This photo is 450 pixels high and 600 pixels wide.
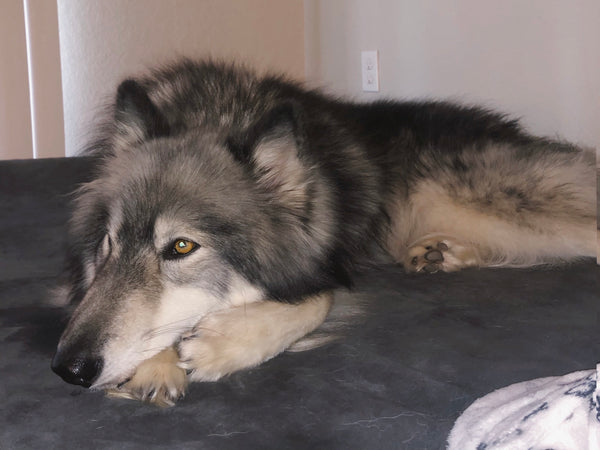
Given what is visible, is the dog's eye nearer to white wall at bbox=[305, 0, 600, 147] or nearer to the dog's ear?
the dog's ear

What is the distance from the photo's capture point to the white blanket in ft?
3.61

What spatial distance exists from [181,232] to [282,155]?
1.18 ft

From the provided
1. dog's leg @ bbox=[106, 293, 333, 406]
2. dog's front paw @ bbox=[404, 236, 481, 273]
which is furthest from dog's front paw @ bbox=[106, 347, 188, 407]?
dog's front paw @ bbox=[404, 236, 481, 273]

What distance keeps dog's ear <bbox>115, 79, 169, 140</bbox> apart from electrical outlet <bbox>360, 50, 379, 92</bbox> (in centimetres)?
227

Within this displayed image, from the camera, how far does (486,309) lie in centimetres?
197

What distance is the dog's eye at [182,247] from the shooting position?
5.62 ft

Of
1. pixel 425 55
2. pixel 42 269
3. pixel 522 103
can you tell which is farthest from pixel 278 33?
pixel 42 269

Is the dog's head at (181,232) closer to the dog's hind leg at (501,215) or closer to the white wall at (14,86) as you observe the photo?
Answer: the dog's hind leg at (501,215)

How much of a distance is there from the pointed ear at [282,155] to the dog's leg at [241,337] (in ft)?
1.04

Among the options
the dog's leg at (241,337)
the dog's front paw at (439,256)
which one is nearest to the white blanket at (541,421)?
the dog's leg at (241,337)

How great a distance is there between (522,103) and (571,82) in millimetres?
292

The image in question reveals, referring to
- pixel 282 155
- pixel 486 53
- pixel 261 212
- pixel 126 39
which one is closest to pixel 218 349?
pixel 261 212

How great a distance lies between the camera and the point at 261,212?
6.11ft

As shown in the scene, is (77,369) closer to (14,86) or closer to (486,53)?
(486,53)
